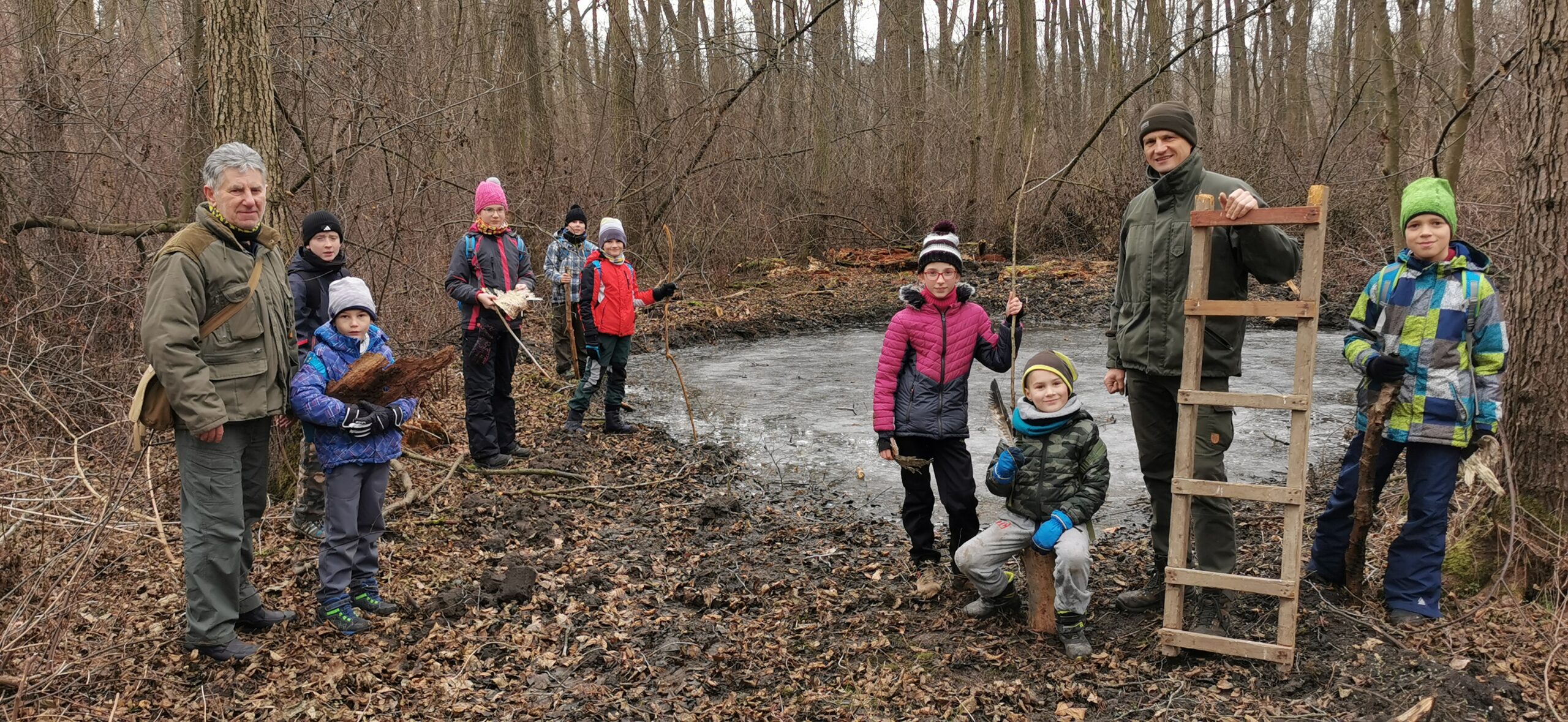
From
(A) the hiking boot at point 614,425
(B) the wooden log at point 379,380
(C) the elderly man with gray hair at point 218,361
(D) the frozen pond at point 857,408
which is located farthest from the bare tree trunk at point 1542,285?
(A) the hiking boot at point 614,425

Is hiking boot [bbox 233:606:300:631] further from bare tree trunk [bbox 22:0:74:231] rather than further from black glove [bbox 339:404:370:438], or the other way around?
bare tree trunk [bbox 22:0:74:231]

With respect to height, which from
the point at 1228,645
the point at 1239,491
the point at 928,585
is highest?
the point at 1239,491

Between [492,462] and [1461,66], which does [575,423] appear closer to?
[492,462]

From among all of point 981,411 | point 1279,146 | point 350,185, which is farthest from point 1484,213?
point 350,185

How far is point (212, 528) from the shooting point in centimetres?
380

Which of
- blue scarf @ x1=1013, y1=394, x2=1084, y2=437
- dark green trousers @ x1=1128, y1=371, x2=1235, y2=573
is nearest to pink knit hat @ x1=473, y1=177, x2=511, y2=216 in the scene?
blue scarf @ x1=1013, y1=394, x2=1084, y2=437

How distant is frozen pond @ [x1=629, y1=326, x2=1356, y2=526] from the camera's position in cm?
718

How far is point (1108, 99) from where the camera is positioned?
21.2 meters

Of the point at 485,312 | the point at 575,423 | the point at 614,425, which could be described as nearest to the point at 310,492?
the point at 485,312

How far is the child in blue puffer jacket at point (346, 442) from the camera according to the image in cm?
418

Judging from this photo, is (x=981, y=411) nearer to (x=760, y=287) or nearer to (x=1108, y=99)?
(x=760, y=287)

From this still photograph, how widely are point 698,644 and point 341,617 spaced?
1.56 meters

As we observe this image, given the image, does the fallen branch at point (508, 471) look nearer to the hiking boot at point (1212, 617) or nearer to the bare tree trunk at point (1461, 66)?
the hiking boot at point (1212, 617)

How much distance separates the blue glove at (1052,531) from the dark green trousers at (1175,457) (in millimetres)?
429
